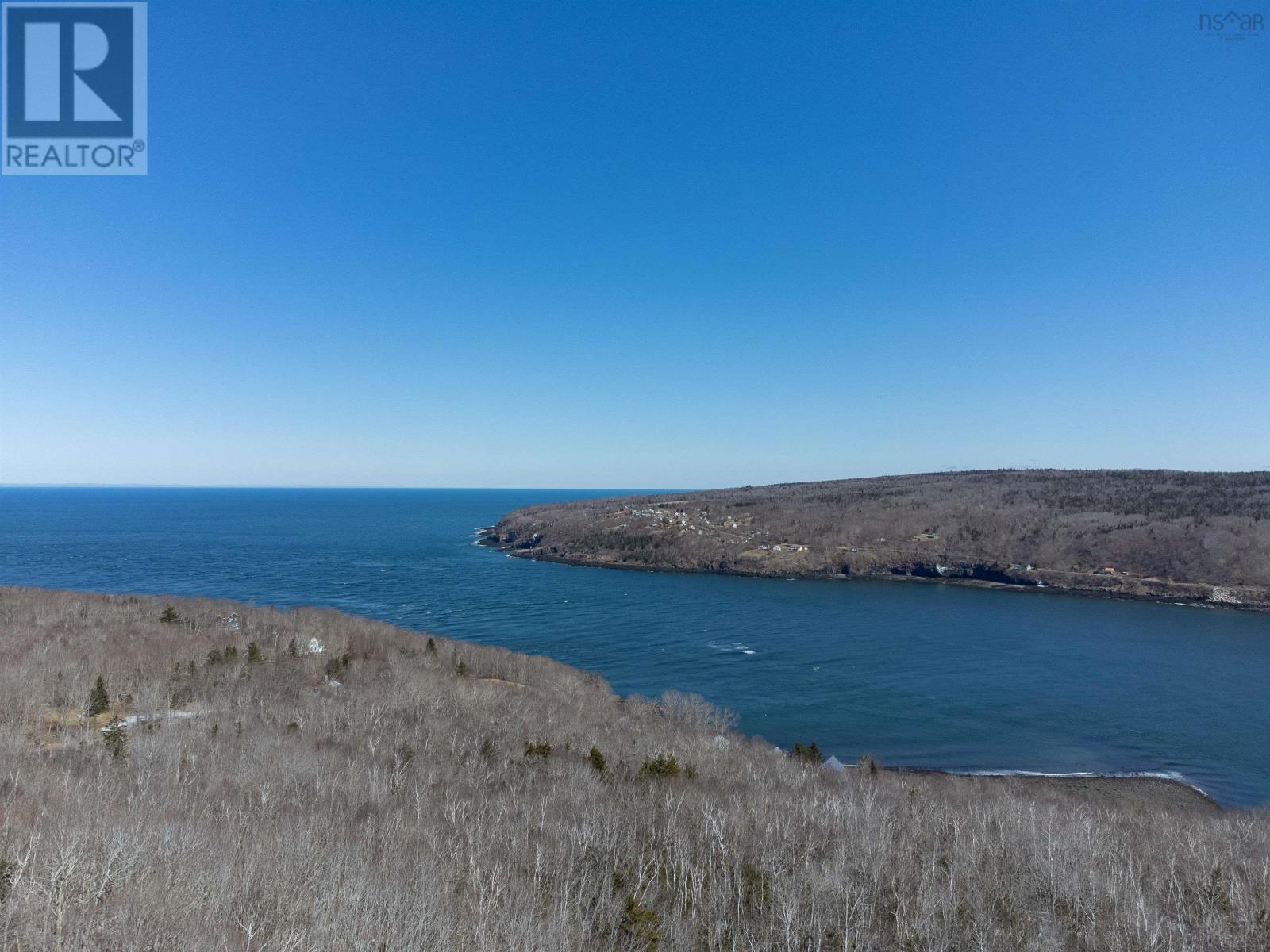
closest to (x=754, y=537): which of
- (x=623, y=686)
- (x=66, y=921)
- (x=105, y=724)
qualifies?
(x=623, y=686)

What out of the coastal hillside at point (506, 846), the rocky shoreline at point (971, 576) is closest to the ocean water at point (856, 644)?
the rocky shoreline at point (971, 576)

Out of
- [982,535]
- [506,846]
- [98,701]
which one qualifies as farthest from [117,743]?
[982,535]

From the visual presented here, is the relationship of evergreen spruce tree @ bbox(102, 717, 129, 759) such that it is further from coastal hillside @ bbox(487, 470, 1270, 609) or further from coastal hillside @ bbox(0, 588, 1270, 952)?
coastal hillside @ bbox(487, 470, 1270, 609)

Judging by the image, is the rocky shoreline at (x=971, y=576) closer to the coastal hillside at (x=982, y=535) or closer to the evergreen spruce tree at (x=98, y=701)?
the coastal hillside at (x=982, y=535)

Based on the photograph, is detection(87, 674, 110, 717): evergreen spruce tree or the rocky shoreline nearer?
detection(87, 674, 110, 717): evergreen spruce tree

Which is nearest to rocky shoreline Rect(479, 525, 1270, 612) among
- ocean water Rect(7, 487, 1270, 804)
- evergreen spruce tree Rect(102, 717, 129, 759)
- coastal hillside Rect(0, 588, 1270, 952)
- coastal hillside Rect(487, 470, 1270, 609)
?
coastal hillside Rect(487, 470, 1270, 609)

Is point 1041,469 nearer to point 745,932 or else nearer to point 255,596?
point 255,596
